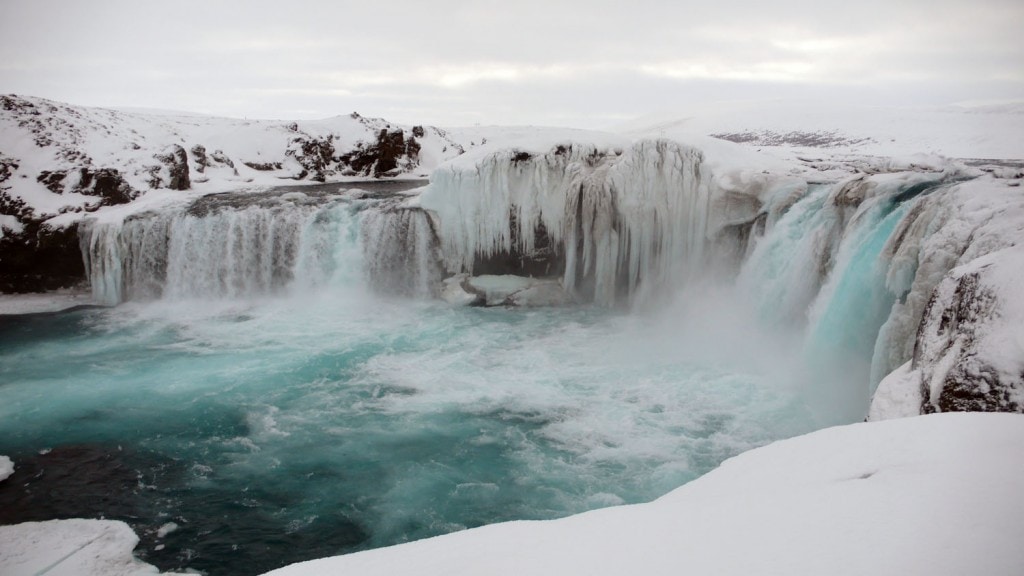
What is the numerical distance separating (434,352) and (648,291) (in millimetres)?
4965

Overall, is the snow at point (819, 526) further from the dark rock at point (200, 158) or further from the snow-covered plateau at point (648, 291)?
the dark rock at point (200, 158)

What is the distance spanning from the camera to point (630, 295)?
13336 millimetres

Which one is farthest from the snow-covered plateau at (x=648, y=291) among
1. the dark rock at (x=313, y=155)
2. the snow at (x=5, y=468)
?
the snow at (x=5, y=468)

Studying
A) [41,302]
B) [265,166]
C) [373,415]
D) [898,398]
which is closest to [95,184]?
[41,302]

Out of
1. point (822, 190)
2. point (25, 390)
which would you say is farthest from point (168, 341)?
point (822, 190)

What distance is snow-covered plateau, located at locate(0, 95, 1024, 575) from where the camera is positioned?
2.22m

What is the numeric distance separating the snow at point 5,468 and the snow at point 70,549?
151 cm

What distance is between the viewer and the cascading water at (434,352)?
22.1 ft

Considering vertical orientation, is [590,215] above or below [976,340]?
above

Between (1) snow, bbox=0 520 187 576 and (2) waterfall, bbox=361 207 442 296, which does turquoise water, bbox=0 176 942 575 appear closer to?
(2) waterfall, bbox=361 207 442 296

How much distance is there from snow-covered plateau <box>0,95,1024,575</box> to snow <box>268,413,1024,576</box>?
0.01m

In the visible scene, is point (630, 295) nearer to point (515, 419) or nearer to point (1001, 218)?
point (515, 419)

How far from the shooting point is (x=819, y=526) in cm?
209

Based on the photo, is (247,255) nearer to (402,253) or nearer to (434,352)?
(402,253)
